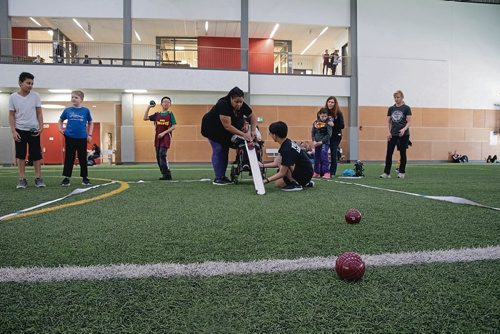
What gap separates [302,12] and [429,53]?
7.87 meters

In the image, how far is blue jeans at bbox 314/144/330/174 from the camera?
8.00m

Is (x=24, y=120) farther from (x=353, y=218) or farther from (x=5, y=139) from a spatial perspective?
(x=5, y=139)

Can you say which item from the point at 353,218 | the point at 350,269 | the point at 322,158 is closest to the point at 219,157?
the point at 322,158

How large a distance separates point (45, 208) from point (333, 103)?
6047mm

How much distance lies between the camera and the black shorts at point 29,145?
18.8 feet

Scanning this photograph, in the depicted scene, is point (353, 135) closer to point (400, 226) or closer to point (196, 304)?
point (400, 226)

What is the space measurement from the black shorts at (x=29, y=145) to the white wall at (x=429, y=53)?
58.9 feet

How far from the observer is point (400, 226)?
2727 mm

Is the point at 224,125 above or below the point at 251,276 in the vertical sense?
above

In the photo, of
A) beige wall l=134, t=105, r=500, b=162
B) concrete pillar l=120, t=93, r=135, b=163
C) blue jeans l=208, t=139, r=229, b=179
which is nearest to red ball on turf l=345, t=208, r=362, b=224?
blue jeans l=208, t=139, r=229, b=179

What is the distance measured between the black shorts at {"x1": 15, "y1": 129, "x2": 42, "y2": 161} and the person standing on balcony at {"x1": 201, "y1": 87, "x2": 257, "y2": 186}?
2629 mm

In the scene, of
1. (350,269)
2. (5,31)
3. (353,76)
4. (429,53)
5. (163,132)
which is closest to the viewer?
(350,269)

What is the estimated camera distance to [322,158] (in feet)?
26.5

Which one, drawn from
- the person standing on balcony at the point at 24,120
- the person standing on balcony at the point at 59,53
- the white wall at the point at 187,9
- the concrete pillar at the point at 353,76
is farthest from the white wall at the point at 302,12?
Result: the person standing on balcony at the point at 24,120
